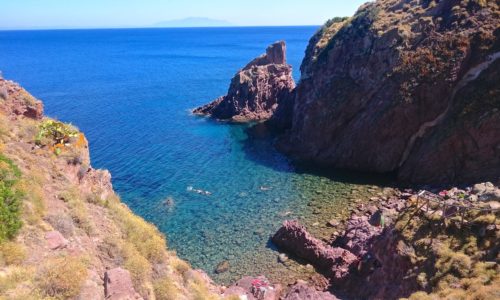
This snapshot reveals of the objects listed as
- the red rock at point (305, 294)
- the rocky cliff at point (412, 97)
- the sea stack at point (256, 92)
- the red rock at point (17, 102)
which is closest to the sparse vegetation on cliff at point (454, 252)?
the red rock at point (305, 294)

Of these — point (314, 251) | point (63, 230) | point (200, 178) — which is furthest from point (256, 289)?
point (200, 178)

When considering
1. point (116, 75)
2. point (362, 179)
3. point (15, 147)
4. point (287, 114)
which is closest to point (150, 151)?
point (287, 114)

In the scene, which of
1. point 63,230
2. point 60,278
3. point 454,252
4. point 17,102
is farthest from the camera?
point 17,102

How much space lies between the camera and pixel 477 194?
24719mm

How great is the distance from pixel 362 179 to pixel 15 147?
38.7 m

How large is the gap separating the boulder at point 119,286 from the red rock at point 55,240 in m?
1.90

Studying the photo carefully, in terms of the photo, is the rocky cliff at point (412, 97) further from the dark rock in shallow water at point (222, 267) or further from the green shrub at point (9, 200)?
the green shrub at point (9, 200)

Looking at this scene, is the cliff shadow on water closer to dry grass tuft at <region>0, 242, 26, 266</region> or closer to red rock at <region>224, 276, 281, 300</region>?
red rock at <region>224, 276, 281, 300</region>

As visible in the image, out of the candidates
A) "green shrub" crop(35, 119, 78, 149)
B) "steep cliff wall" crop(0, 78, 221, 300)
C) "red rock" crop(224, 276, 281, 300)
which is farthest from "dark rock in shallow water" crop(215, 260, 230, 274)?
"green shrub" crop(35, 119, 78, 149)

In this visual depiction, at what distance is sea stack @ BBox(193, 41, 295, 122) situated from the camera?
263 feet

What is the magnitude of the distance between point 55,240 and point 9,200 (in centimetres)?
209

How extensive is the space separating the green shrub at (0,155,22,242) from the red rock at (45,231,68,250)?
1070mm

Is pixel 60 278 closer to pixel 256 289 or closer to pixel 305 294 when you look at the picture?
pixel 256 289

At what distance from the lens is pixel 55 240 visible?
1419 cm
